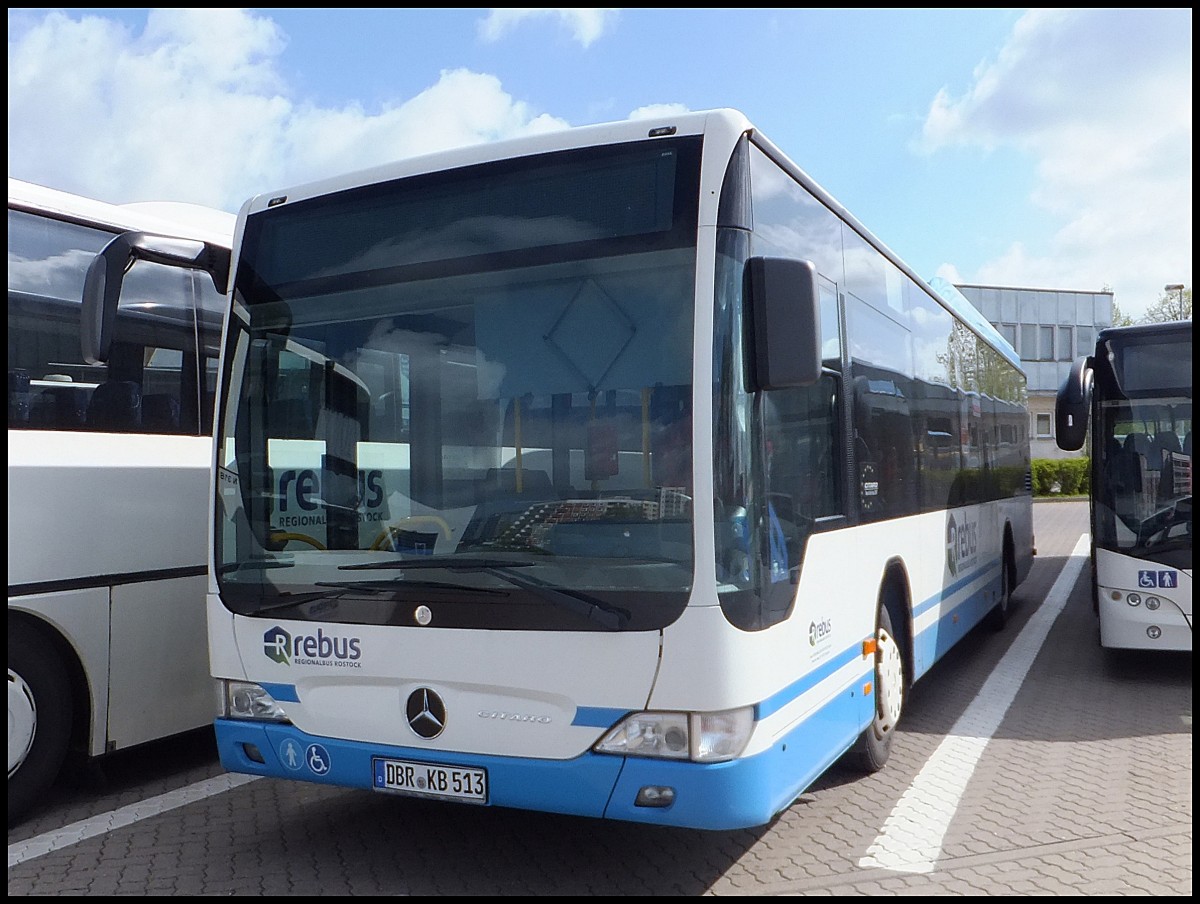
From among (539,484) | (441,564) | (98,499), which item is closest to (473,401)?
(539,484)

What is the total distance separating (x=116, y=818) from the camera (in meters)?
5.67

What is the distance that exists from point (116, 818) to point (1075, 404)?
24.5ft

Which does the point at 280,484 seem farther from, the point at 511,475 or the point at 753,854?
the point at 753,854

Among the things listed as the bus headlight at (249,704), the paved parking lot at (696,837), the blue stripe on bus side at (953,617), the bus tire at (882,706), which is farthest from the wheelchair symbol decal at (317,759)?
the blue stripe on bus side at (953,617)

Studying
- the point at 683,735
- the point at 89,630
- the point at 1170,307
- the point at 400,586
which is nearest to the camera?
the point at 683,735

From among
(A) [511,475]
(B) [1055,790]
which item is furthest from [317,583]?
(B) [1055,790]

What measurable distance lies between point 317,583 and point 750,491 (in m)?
1.81

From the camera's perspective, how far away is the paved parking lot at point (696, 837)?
464 centimetres

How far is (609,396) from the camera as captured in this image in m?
4.22

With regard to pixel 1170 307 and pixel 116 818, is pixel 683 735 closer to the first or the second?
pixel 116 818

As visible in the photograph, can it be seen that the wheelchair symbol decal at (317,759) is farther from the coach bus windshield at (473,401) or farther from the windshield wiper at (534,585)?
the windshield wiper at (534,585)

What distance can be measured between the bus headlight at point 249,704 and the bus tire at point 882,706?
302 cm

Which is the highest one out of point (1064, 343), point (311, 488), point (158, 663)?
point (1064, 343)

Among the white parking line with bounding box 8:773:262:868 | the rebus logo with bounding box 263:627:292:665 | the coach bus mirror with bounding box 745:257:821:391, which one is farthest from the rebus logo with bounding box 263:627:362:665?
the coach bus mirror with bounding box 745:257:821:391
